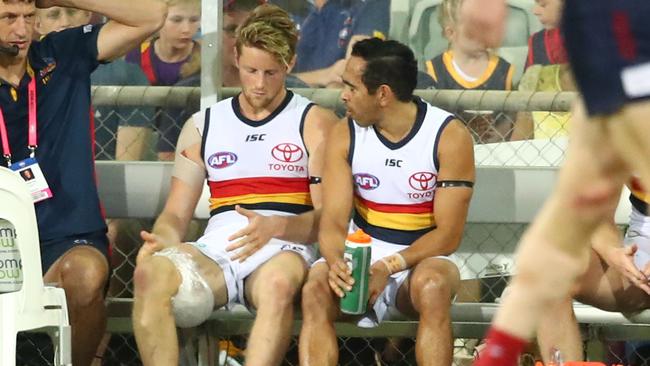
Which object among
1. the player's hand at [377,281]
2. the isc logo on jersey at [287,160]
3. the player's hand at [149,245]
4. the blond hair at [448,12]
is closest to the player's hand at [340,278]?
the player's hand at [377,281]

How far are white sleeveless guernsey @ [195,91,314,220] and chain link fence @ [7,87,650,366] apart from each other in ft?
1.48

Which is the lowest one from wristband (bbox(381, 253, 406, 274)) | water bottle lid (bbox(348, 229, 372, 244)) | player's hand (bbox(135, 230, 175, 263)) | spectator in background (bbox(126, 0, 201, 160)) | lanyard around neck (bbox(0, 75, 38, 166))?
wristband (bbox(381, 253, 406, 274))

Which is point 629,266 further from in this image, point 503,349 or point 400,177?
point 503,349

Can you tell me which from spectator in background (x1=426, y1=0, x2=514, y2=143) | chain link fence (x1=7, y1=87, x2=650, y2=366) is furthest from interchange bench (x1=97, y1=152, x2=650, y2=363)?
spectator in background (x1=426, y1=0, x2=514, y2=143)

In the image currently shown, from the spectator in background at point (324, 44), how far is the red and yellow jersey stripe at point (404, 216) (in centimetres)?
96

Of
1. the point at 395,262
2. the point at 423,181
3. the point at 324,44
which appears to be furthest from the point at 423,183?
the point at 324,44

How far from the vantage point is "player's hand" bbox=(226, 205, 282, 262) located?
18.9ft

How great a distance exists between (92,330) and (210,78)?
53.2 inches

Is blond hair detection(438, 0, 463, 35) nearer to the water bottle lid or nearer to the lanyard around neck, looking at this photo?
the water bottle lid

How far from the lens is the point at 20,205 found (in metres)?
5.39

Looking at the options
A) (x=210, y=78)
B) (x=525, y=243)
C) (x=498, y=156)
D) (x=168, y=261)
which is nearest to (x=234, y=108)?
(x=210, y=78)

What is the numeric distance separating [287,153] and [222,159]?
11.5 inches

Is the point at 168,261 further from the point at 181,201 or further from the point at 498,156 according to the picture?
the point at 498,156

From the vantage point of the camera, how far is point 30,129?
5887mm
